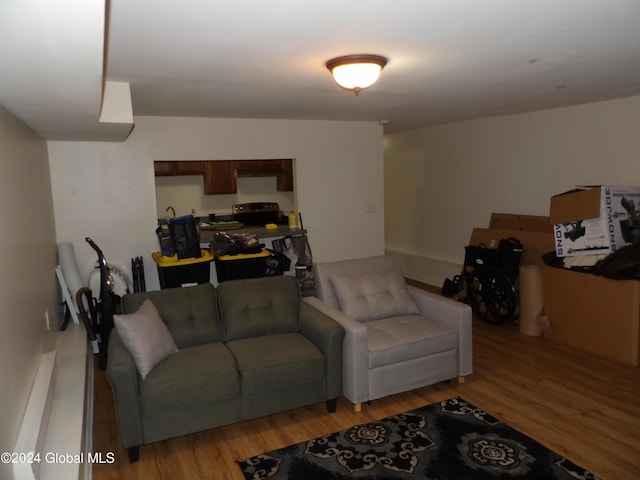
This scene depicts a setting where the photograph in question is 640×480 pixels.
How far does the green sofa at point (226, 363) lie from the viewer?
8.80ft

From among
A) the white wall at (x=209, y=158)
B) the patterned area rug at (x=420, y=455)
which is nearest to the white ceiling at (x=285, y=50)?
the white wall at (x=209, y=158)

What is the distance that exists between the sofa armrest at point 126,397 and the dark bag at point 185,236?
1804 mm

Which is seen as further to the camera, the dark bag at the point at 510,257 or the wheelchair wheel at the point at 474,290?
the wheelchair wheel at the point at 474,290

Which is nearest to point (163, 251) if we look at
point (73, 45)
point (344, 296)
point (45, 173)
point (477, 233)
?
point (45, 173)

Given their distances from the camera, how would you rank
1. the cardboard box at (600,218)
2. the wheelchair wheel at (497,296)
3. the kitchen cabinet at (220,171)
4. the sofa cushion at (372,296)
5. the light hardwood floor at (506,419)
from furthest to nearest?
1. the kitchen cabinet at (220,171)
2. the wheelchair wheel at (497,296)
3. the cardboard box at (600,218)
4. the sofa cushion at (372,296)
5. the light hardwood floor at (506,419)

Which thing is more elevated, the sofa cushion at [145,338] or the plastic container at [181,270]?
the plastic container at [181,270]

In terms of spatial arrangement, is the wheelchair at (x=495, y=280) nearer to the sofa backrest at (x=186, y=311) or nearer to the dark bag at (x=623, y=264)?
the dark bag at (x=623, y=264)

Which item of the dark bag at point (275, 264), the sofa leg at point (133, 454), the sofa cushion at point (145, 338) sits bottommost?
the sofa leg at point (133, 454)

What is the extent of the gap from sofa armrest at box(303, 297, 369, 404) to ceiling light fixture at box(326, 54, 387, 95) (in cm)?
156

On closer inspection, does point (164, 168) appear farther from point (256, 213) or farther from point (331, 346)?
point (331, 346)

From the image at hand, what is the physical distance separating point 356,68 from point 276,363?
6.09 ft

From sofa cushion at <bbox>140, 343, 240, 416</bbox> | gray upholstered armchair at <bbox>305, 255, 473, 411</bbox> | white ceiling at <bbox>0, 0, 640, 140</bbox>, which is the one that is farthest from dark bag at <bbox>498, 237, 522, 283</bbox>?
sofa cushion at <bbox>140, 343, 240, 416</bbox>

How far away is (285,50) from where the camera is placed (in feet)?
7.79

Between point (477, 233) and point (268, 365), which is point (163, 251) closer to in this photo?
point (268, 365)
